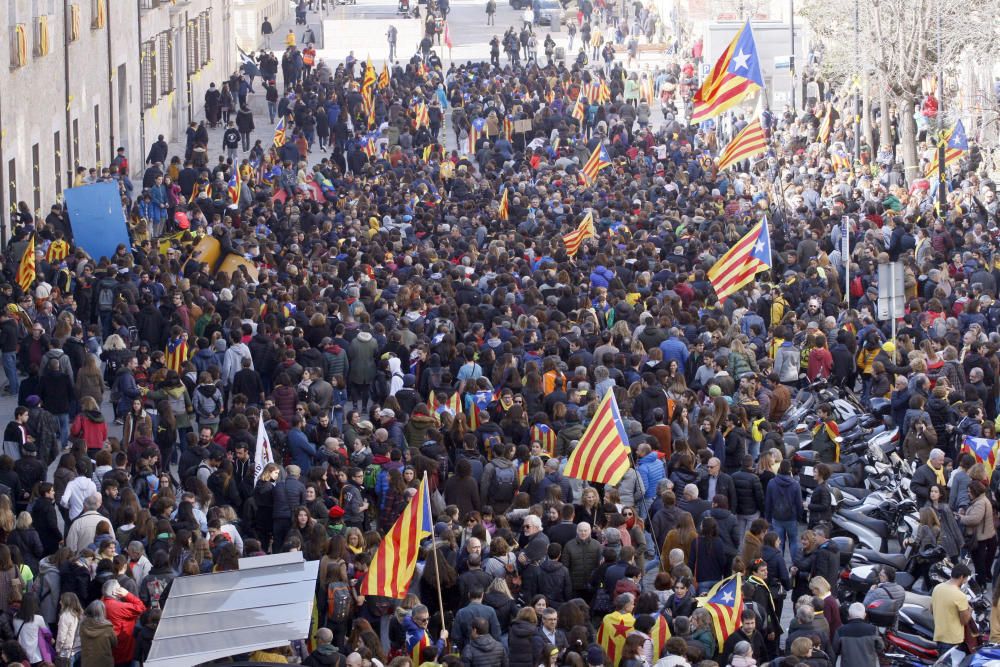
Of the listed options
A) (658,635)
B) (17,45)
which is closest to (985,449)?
(658,635)

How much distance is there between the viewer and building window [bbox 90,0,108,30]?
4028cm

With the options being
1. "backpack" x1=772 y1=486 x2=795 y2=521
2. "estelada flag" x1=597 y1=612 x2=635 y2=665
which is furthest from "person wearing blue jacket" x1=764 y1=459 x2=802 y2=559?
"estelada flag" x1=597 y1=612 x2=635 y2=665

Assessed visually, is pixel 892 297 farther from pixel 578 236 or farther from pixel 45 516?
pixel 45 516

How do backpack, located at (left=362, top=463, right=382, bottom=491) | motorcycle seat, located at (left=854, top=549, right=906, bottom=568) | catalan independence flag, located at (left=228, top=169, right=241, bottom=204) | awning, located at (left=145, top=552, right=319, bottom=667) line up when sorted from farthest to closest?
catalan independence flag, located at (left=228, top=169, right=241, bottom=204), backpack, located at (left=362, top=463, right=382, bottom=491), motorcycle seat, located at (left=854, top=549, right=906, bottom=568), awning, located at (left=145, top=552, right=319, bottom=667)

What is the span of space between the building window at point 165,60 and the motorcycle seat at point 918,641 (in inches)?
1361

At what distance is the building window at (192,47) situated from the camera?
52681mm

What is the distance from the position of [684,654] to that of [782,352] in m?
8.95

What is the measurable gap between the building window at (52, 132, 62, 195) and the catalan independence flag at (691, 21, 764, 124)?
1165cm

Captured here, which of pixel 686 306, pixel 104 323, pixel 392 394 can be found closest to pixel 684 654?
pixel 392 394

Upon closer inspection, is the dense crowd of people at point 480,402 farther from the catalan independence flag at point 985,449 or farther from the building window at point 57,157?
the building window at point 57,157

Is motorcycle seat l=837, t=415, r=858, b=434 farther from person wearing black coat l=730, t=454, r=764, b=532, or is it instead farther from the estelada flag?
the estelada flag

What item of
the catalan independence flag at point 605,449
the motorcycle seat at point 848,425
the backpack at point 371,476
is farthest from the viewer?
the motorcycle seat at point 848,425

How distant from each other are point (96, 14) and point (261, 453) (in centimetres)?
2448

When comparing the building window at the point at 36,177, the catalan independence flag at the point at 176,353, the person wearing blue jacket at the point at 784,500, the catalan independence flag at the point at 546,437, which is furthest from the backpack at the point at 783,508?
the building window at the point at 36,177
